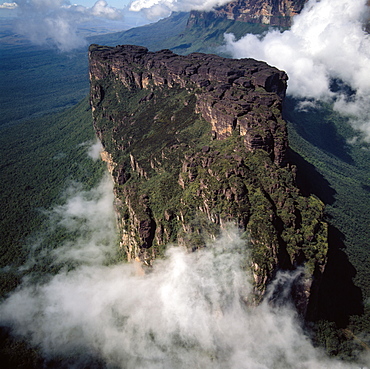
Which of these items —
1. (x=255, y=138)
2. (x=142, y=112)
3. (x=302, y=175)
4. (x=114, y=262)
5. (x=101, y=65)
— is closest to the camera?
(x=255, y=138)

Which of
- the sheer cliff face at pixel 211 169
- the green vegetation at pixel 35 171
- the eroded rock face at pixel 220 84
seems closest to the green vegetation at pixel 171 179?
the green vegetation at pixel 35 171

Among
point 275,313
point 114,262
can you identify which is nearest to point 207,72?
point 114,262

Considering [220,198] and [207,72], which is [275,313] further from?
[207,72]

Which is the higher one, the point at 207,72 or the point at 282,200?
the point at 207,72

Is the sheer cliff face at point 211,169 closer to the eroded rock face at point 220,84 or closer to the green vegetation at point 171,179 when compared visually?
the eroded rock face at point 220,84

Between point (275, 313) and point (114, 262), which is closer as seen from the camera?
point (275, 313)

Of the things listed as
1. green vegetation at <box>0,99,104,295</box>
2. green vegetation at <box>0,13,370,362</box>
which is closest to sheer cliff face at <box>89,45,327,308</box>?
green vegetation at <box>0,13,370,362</box>
